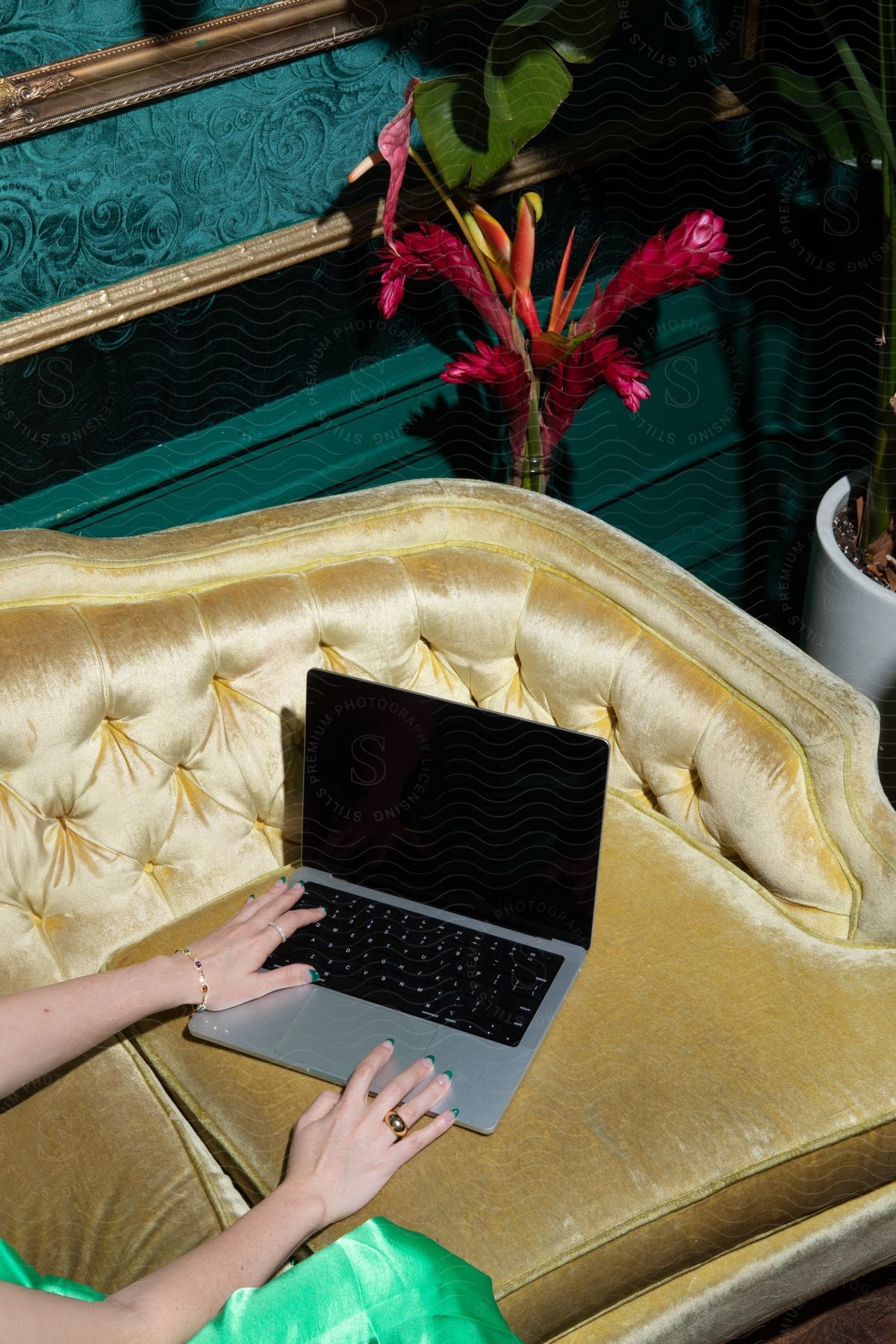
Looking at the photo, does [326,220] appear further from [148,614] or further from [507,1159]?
[507,1159]

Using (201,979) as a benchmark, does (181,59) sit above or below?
above

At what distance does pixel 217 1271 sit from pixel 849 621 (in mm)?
1244

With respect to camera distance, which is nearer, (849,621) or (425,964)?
(425,964)

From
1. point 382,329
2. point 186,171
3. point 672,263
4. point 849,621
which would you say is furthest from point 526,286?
point 849,621

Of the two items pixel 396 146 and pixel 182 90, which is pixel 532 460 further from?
pixel 182 90

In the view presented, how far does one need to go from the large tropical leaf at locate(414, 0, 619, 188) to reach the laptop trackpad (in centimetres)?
97

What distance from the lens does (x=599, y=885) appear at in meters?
1.21

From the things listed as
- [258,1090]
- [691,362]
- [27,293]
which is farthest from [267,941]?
[691,362]

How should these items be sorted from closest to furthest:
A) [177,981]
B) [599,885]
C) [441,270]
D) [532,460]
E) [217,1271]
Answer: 1. [217,1271]
2. [177,981]
3. [599,885]
4. [441,270]
5. [532,460]

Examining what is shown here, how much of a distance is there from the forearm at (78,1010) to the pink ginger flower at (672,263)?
0.93 m

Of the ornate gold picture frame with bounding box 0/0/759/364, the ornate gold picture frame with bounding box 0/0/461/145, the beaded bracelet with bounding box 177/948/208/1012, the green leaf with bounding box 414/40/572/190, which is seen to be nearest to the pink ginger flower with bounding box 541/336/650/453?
the green leaf with bounding box 414/40/572/190

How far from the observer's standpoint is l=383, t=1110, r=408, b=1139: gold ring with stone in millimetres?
955

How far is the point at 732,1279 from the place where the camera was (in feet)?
3.39

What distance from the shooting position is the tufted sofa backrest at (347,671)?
1139 millimetres
